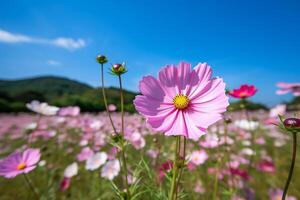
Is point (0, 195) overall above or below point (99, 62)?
below

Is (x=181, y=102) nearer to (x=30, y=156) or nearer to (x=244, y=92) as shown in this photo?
(x=244, y=92)

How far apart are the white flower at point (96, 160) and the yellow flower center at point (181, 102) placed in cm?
156

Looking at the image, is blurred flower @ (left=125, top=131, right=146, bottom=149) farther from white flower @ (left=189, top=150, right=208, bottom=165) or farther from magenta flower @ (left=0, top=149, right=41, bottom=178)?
magenta flower @ (left=0, top=149, right=41, bottom=178)

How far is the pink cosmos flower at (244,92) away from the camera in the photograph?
1.45m

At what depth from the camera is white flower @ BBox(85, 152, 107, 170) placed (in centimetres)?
226

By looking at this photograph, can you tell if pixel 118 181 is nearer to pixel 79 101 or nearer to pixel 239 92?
pixel 239 92

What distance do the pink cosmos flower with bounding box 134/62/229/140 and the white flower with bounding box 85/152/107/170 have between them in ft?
5.11

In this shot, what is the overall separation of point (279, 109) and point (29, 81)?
46.2 metres

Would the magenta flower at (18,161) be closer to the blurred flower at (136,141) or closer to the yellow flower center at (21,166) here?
the yellow flower center at (21,166)

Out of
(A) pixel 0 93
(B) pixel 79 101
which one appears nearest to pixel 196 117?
(B) pixel 79 101

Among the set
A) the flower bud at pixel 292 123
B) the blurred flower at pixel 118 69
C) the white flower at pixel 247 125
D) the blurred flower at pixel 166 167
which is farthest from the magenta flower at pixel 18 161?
the white flower at pixel 247 125

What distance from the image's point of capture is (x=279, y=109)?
253 centimetres

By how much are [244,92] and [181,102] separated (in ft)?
2.61

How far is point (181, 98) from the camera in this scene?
79 cm
